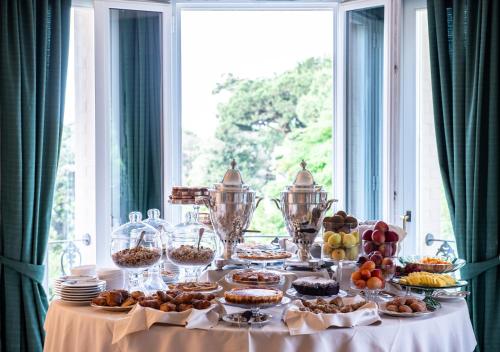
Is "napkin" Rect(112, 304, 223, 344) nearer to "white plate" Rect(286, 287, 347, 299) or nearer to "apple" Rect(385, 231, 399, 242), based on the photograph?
"white plate" Rect(286, 287, 347, 299)

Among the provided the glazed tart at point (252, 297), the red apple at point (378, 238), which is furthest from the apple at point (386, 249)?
the glazed tart at point (252, 297)

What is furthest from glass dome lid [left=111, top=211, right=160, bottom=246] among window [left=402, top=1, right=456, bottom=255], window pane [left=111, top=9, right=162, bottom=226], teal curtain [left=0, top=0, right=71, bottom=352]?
window [left=402, top=1, right=456, bottom=255]

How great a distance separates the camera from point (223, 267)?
122 inches

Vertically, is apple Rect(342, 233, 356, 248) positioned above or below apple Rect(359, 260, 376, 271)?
above

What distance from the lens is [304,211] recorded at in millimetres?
3133

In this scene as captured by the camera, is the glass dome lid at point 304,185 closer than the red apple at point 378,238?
No

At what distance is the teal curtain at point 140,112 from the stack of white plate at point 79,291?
190 centimetres

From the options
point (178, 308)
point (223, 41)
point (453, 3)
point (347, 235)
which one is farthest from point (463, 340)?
point (223, 41)

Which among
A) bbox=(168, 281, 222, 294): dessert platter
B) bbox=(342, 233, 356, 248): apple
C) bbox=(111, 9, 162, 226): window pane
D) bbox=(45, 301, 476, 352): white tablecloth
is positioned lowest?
bbox=(45, 301, 476, 352): white tablecloth

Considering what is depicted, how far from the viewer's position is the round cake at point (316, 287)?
8.98 feet

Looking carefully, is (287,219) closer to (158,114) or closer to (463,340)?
(463,340)

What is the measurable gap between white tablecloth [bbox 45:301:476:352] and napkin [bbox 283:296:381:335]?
0.02 meters

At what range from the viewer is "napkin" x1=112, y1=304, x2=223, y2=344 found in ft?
8.00

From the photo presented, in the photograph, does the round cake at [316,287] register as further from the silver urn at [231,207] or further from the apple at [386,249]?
the silver urn at [231,207]
